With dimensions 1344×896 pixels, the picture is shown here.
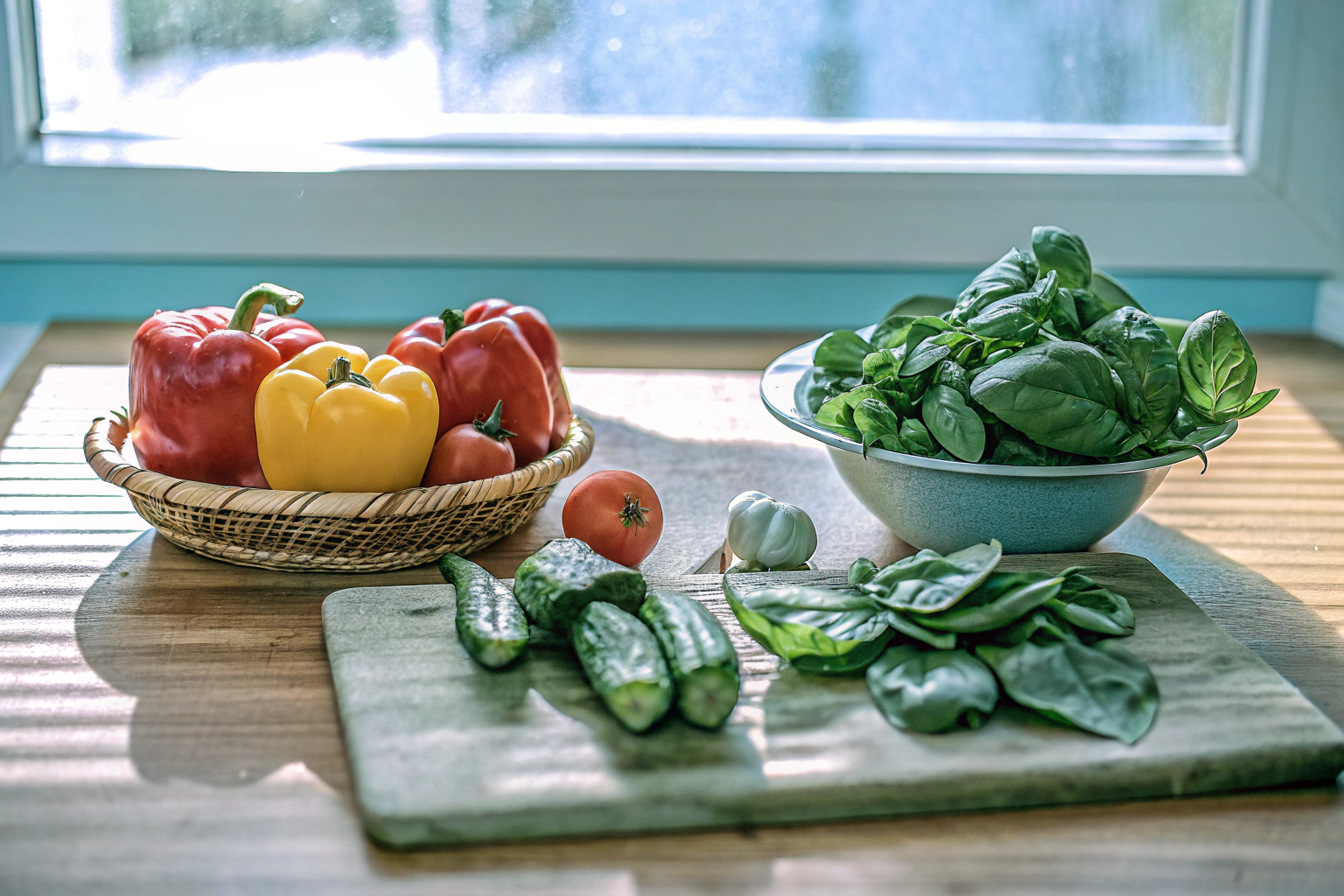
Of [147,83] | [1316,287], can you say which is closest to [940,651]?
[1316,287]

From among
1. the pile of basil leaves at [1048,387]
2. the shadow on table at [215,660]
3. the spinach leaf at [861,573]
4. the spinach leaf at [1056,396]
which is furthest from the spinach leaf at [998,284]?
the shadow on table at [215,660]

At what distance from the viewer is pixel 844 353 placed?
2.97ft

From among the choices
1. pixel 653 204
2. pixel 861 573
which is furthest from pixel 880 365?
pixel 653 204

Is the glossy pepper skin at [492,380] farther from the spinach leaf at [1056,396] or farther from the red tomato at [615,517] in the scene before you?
the spinach leaf at [1056,396]

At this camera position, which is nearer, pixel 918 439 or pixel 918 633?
pixel 918 633

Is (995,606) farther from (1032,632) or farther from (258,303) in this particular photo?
(258,303)

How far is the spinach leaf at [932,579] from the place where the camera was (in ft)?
2.15

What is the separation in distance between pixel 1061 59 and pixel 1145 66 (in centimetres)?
12

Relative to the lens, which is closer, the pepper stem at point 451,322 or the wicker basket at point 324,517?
the wicker basket at point 324,517

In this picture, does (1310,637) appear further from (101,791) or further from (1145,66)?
(1145,66)

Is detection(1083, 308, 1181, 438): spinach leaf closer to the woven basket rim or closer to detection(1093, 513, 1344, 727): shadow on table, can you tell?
detection(1093, 513, 1344, 727): shadow on table

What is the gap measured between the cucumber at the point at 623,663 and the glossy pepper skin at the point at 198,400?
1.12 ft

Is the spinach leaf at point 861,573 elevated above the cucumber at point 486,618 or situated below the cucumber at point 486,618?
above

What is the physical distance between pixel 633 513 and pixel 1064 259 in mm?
380
